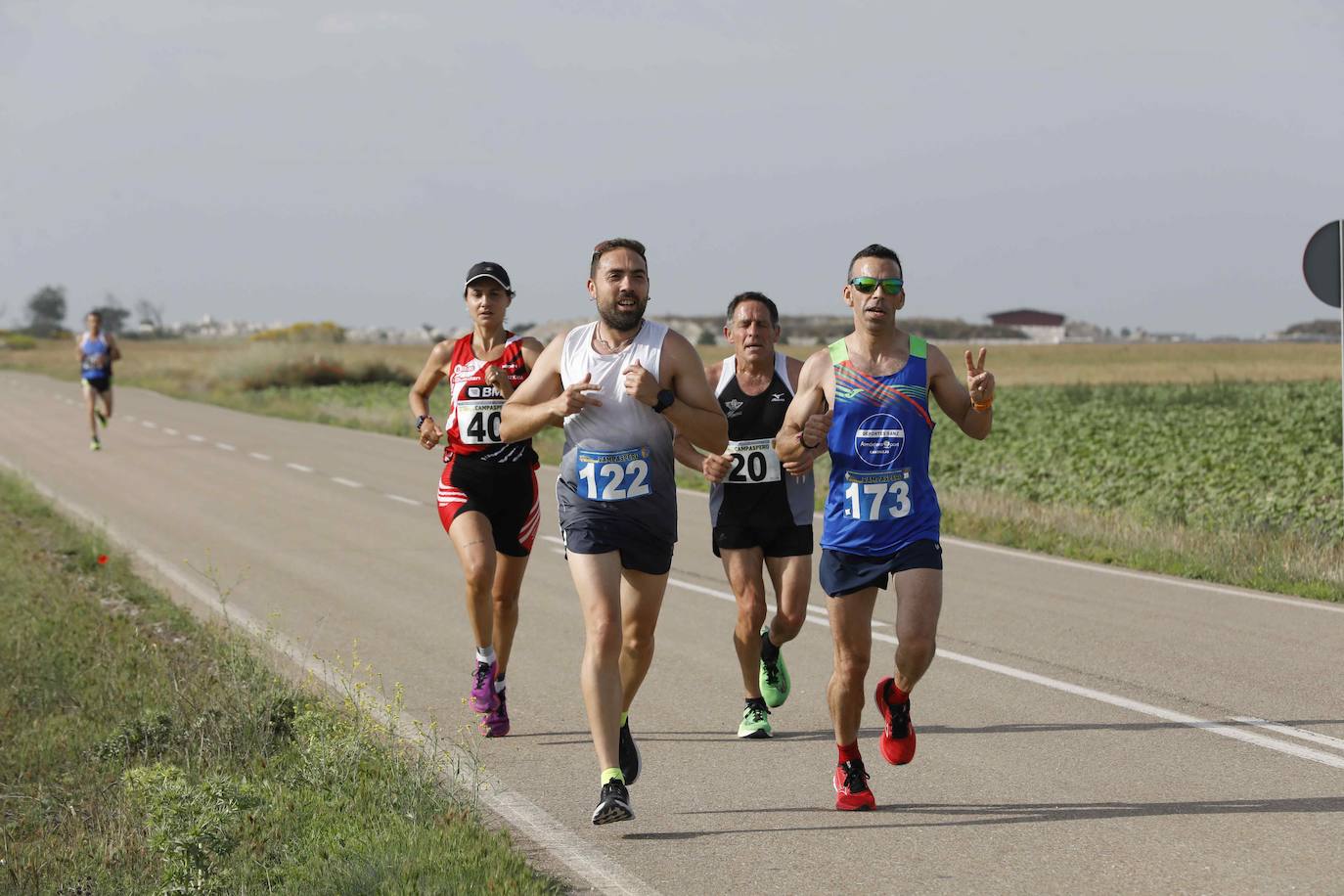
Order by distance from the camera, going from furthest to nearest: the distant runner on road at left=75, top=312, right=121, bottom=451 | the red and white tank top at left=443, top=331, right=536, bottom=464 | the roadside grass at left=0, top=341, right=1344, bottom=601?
the distant runner on road at left=75, top=312, right=121, bottom=451 → the roadside grass at left=0, top=341, right=1344, bottom=601 → the red and white tank top at left=443, top=331, right=536, bottom=464

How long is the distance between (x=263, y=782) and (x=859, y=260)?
3.07 m

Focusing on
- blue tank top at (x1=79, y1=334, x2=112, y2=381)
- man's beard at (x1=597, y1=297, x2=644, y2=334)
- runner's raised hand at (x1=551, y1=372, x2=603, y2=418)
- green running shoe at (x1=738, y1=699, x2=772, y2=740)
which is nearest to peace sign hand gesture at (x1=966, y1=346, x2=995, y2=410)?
man's beard at (x1=597, y1=297, x2=644, y2=334)

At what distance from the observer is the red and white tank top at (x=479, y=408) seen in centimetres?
778

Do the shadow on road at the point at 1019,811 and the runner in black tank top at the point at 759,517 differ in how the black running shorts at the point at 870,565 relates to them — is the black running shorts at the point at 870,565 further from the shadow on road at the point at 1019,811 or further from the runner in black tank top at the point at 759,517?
the runner in black tank top at the point at 759,517

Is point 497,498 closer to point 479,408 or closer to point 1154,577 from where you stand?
point 479,408

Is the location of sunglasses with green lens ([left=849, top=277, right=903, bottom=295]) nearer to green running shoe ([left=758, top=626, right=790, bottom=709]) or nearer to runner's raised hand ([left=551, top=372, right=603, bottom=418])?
runner's raised hand ([left=551, top=372, right=603, bottom=418])

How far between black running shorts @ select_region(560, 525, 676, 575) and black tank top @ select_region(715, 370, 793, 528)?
1451 millimetres

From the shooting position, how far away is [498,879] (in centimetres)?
509

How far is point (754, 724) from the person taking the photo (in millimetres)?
7512

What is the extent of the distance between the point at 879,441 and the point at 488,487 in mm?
2391

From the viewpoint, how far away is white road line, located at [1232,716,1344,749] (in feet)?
23.2

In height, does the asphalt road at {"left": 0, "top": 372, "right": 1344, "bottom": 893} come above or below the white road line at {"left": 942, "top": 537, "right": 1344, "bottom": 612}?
above

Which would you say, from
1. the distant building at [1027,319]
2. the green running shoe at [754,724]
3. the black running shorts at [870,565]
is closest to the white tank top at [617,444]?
the black running shorts at [870,565]

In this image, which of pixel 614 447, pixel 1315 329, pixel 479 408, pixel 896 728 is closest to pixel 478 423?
pixel 479 408
